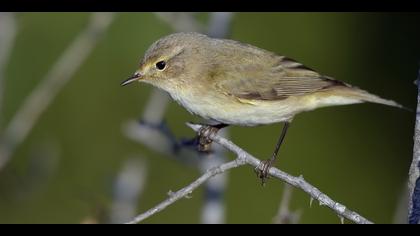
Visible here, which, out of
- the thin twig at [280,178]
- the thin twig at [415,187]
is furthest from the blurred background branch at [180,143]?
the thin twig at [415,187]

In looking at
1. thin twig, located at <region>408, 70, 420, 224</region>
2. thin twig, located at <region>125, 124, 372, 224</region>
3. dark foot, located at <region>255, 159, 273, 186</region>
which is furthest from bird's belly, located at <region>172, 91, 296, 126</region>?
thin twig, located at <region>408, 70, 420, 224</region>

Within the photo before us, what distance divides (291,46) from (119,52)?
1.24 metres

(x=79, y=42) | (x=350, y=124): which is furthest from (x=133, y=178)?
(x=350, y=124)

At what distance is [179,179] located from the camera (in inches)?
223

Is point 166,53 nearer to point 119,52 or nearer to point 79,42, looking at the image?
point 79,42

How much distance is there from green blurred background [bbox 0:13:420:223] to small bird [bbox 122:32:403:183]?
1216 mm

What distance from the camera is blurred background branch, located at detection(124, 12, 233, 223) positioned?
4082 millimetres

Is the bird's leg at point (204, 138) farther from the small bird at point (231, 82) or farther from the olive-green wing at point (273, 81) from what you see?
the olive-green wing at point (273, 81)

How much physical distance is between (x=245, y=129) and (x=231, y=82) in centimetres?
151

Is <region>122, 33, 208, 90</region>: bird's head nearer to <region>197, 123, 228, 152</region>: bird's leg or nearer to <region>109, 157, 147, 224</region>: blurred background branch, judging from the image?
<region>197, 123, 228, 152</region>: bird's leg

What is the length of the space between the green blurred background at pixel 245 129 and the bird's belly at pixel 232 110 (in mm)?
1411

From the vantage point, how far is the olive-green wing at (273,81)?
4219 mm

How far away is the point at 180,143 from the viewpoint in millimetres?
3938

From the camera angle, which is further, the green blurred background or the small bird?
the green blurred background
